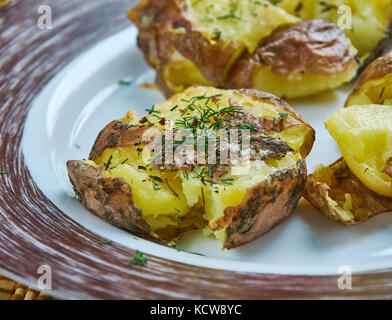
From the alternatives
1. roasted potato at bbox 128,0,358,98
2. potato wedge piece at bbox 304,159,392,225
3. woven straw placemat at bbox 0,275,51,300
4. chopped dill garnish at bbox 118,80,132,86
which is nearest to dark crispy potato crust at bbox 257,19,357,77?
roasted potato at bbox 128,0,358,98

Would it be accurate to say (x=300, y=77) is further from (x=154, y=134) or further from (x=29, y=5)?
(x=29, y=5)

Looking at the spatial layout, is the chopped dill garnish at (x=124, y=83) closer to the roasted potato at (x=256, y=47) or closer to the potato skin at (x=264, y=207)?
the roasted potato at (x=256, y=47)

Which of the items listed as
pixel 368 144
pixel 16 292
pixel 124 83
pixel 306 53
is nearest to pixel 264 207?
pixel 368 144

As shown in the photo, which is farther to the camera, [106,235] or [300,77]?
[300,77]

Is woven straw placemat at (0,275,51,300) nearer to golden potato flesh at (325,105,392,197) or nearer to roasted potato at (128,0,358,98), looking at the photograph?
golden potato flesh at (325,105,392,197)

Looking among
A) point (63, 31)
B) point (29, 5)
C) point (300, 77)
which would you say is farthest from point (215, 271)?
point (29, 5)

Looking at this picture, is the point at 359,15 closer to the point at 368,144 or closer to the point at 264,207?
the point at 368,144

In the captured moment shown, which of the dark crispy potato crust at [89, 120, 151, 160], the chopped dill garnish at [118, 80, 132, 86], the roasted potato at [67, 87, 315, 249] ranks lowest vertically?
the chopped dill garnish at [118, 80, 132, 86]

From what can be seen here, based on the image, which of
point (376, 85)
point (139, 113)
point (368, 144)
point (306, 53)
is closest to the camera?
point (368, 144)
